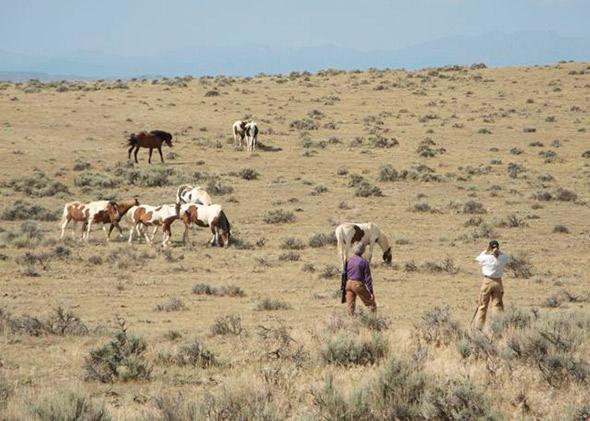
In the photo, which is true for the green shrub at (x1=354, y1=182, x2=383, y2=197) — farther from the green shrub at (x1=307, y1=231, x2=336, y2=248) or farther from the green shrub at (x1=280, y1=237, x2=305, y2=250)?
the green shrub at (x1=280, y1=237, x2=305, y2=250)

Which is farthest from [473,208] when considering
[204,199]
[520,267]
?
[204,199]

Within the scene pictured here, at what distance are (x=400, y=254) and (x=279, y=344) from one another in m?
11.2

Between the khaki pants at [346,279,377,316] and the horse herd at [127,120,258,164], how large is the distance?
27.7 m

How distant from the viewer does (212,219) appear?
23.6 meters

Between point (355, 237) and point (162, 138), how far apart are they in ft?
77.6

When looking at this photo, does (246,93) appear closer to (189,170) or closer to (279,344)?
(189,170)

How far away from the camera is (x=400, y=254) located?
22609 millimetres

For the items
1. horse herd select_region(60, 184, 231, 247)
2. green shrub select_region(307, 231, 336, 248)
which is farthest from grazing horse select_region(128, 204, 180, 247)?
green shrub select_region(307, 231, 336, 248)

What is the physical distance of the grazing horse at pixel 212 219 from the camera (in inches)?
927

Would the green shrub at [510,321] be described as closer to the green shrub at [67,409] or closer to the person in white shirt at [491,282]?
the person in white shirt at [491,282]

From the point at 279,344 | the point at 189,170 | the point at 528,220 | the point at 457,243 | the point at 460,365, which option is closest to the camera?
the point at 460,365

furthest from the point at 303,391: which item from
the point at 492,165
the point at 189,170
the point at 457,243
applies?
the point at 492,165

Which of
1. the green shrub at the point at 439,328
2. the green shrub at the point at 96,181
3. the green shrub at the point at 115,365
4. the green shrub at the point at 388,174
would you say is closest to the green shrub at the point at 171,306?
the green shrub at the point at 115,365

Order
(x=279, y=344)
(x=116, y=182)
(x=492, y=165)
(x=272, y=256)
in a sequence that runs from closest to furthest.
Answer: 1. (x=279, y=344)
2. (x=272, y=256)
3. (x=116, y=182)
4. (x=492, y=165)
